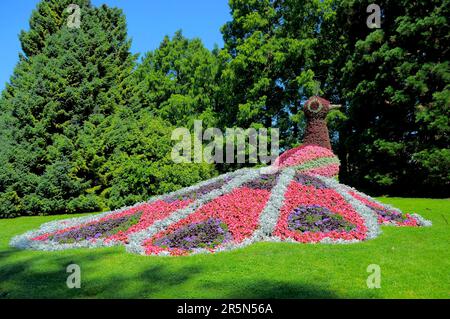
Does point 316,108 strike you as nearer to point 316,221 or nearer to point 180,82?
point 316,221

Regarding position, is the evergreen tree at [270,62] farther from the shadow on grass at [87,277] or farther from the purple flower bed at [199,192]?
the shadow on grass at [87,277]

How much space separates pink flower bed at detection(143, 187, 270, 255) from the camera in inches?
353

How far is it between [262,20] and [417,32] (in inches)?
420

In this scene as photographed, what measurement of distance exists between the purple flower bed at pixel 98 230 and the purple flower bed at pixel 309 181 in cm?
468

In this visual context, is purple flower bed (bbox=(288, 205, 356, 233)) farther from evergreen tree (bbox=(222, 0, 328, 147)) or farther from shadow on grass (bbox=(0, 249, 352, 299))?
evergreen tree (bbox=(222, 0, 328, 147))

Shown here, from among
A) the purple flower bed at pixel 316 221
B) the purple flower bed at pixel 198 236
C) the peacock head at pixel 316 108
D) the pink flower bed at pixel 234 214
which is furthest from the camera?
the peacock head at pixel 316 108

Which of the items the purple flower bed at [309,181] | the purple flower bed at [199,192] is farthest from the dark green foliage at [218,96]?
the purple flower bed at [309,181]

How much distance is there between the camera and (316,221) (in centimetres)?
962

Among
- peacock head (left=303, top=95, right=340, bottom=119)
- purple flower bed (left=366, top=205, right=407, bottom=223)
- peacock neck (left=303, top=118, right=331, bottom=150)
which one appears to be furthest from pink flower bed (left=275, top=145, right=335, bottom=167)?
purple flower bed (left=366, top=205, right=407, bottom=223)

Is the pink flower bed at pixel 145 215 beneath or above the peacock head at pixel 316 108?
beneath

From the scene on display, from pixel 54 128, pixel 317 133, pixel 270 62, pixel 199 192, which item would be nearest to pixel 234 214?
pixel 199 192

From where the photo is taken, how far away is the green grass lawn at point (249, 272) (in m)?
5.70

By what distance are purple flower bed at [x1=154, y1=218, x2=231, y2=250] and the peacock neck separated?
34.9 ft

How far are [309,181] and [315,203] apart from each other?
157cm
